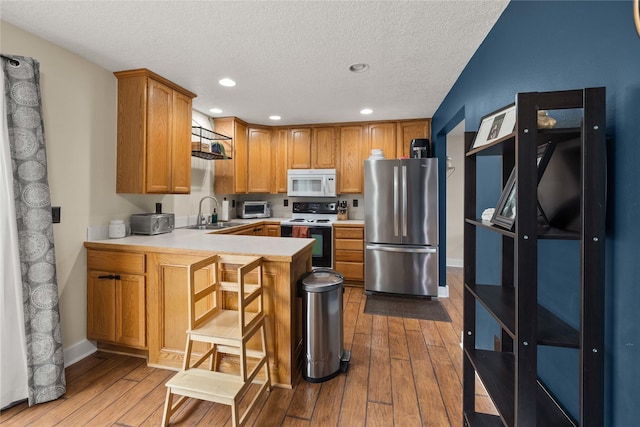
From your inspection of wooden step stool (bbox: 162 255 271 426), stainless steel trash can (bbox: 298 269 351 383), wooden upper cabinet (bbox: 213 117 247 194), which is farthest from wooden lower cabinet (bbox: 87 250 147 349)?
wooden upper cabinet (bbox: 213 117 247 194)

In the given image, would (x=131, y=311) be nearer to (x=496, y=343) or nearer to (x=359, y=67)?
(x=496, y=343)

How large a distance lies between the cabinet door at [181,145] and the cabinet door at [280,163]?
169 centimetres

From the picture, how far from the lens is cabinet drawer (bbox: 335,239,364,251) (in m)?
3.99

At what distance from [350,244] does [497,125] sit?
295 centimetres

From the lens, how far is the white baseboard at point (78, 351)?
219cm

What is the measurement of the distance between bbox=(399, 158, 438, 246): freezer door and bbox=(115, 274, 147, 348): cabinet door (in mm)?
2787

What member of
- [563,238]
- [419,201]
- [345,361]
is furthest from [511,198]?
[419,201]

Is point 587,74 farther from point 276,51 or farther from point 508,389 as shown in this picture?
point 276,51

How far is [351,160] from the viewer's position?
4324 mm

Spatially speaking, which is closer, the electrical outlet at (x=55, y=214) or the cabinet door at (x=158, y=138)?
the electrical outlet at (x=55, y=214)

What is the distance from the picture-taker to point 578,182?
100 centimetres

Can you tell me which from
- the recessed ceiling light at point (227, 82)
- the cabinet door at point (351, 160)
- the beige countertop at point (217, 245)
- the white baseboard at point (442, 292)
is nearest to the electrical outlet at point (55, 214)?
the beige countertop at point (217, 245)

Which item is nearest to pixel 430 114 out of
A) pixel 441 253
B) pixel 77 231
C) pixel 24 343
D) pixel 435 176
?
pixel 435 176

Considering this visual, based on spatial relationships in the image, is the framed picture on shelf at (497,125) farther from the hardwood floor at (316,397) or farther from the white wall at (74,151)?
the white wall at (74,151)
